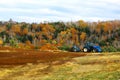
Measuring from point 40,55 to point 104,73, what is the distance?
45.6 ft

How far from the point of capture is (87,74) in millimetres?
28422

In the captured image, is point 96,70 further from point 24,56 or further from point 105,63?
point 24,56

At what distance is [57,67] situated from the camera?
32.9 metres

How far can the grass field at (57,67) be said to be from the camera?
2821cm

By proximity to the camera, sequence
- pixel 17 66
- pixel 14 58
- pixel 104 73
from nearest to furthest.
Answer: pixel 104 73, pixel 17 66, pixel 14 58

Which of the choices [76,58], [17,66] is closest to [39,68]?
[17,66]

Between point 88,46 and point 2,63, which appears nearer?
point 2,63

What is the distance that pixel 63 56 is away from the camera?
39.5m

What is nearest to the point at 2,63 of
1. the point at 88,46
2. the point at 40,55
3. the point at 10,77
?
the point at 40,55

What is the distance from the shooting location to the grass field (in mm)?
28212

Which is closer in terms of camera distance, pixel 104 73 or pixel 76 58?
pixel 104 73

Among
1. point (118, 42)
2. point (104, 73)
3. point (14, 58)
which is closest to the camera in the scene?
point (104, 73)

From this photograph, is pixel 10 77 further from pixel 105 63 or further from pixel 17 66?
pixel 105 63

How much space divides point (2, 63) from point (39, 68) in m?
6.09
